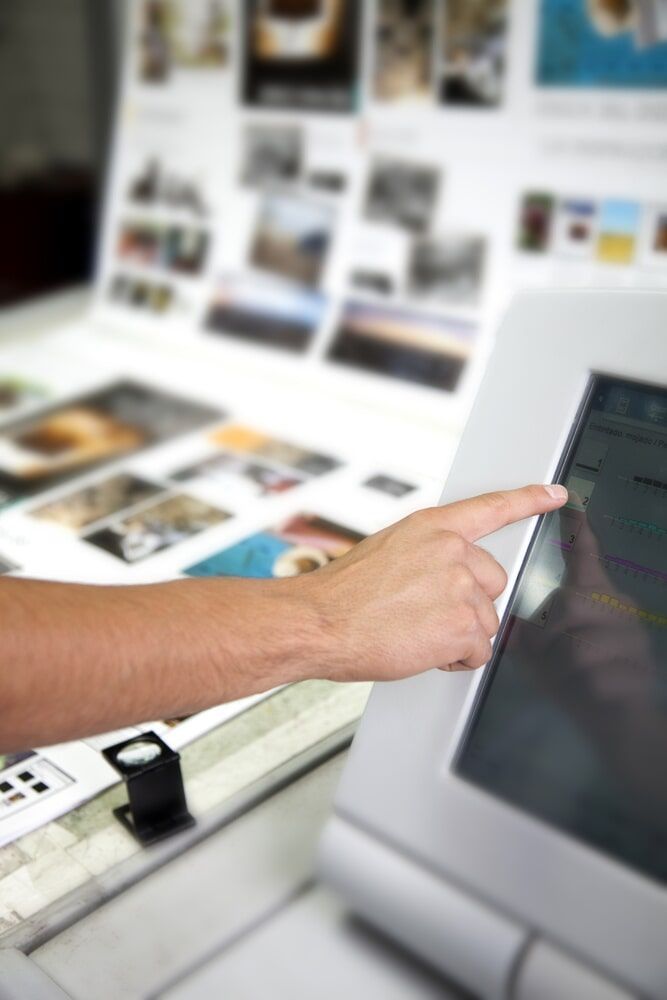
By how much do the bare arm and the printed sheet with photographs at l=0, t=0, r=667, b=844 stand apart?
0.23 meters

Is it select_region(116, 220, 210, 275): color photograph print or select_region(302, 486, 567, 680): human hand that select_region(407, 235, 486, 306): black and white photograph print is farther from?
select_region(302, 486, 567, 680): human hand

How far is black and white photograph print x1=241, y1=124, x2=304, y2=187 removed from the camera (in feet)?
4.59

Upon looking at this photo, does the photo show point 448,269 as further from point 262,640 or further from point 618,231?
point 262,640

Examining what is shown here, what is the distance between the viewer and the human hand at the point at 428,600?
587mm

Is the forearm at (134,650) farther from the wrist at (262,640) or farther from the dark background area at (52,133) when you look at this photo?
the dark background area at (52,133)

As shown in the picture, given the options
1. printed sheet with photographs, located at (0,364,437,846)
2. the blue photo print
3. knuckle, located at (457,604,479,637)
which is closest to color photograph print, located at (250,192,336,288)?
printed sheet with photographs, located at (0,364,437,846)

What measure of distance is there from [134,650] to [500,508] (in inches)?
9.0

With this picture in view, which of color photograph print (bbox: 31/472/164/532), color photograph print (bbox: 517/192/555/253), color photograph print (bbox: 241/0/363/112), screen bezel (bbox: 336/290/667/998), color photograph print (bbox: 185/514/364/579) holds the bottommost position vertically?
color photograph print (bbox: 31/472/164/532)

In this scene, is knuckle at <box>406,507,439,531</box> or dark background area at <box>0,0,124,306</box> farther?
dark background area at <box>0,0,124,306</box>

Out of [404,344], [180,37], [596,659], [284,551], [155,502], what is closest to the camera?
[596,659]

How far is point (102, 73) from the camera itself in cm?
179

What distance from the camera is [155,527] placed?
1.03 m

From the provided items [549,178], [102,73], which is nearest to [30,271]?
[102,73]

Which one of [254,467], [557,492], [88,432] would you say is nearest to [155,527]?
[254,467]
